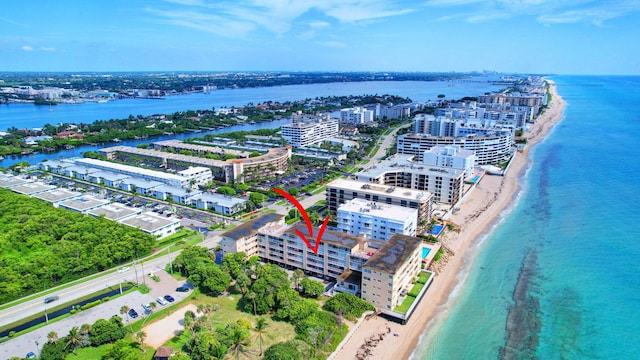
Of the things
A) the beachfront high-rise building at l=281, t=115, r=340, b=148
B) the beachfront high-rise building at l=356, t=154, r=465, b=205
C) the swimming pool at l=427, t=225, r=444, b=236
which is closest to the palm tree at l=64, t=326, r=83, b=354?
the swimming pool at l=427, t=225, r=444, b=236

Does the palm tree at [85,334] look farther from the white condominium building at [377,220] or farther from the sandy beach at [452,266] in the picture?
the white condominium building at [377,220]

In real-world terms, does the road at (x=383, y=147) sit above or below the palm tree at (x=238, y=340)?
above

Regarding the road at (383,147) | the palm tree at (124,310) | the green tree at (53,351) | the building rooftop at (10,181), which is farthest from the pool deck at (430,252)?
the building rooftop at (10,181)

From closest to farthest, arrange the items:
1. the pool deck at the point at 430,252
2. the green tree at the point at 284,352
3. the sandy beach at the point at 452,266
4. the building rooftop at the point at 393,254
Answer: the green tree at the point at 284,352 → the sandy beach at the point at 452,266 → the building rooftop at the point at 393,254 → the pool deck at the point at 430,252

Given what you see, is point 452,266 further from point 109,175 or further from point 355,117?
point 355,117

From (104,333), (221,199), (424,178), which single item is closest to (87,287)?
(104,333)

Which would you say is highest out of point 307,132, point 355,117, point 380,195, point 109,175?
point 355,117

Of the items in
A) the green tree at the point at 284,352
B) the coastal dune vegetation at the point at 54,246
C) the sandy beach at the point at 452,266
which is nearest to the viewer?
the green tree at the point at 284,352
